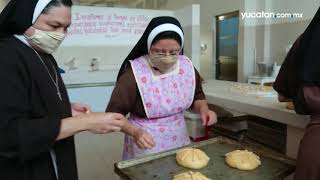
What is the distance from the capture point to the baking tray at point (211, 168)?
3.31 feet

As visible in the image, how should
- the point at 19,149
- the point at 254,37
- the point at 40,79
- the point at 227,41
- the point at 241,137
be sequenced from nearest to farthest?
1. the point at 19,149
2. the point at 40,79
3. the point at 241,137
4. the point at 254,37
5. the point at 227,41

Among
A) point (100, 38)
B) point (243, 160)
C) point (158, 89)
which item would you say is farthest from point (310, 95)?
point (100, 38)

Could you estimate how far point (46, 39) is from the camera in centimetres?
91

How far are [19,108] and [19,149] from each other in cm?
11

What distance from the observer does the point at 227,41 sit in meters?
5.19

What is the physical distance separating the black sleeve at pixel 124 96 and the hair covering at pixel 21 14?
0.52 m

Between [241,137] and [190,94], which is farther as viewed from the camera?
[241,137]

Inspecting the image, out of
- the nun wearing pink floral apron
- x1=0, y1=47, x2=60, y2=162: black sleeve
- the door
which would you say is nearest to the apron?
the nun wearing pink floral apron

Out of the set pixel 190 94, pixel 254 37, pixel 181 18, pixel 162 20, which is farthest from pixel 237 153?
pixel 254 37

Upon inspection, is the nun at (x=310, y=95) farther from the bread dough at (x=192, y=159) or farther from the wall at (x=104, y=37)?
the wall at (x=104, y=37)

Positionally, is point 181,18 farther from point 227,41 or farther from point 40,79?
point 40,79

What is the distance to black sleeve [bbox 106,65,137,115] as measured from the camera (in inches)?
51.4

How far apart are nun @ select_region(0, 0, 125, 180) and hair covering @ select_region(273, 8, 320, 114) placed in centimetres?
54

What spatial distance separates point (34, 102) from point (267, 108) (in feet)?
3.32
